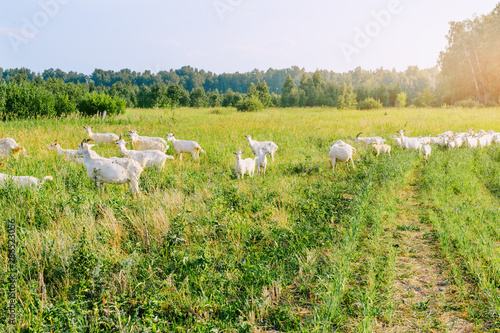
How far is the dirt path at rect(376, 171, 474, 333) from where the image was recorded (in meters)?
→ 3.40

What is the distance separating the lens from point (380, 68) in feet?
516

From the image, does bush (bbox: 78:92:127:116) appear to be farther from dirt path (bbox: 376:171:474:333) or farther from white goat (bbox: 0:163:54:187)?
dirt path (bbox: 376:171:474:333)

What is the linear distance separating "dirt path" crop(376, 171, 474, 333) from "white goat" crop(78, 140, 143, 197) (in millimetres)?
5439

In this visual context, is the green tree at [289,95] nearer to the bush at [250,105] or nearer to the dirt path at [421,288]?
the bush at [250,105]

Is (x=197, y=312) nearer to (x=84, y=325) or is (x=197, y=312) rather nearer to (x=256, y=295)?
(x=256, y=295)

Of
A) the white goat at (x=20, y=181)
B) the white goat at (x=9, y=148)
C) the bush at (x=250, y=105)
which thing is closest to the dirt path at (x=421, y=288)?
the white goat at (x=20, y=181)

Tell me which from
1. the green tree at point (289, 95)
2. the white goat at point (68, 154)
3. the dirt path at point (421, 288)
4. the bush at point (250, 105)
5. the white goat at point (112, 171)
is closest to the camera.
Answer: the dirt path at point (421, 288)

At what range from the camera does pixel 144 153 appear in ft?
29.8

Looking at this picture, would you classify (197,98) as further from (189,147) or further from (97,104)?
(189,147)

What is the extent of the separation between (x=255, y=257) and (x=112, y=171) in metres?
4.10

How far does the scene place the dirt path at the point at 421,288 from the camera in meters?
3.40

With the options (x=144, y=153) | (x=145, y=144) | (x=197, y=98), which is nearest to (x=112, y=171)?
(x=144, y=153)

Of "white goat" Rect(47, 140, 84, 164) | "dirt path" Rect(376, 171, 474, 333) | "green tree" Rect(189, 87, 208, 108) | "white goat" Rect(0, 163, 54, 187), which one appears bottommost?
"dirt path" Rect(376, 171, 474, 333)

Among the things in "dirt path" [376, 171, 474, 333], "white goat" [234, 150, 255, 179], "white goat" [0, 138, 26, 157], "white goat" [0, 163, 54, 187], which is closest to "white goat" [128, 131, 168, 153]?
"white goat" [0, 138, 26, 157]
